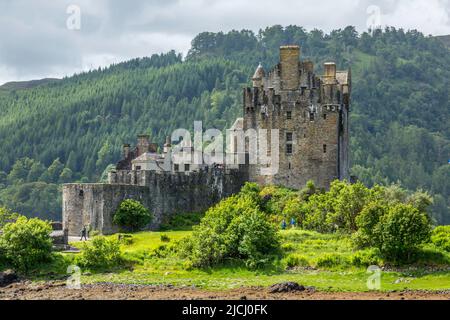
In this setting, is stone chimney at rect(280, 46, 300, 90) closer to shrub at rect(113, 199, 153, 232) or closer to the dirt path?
shrub at rect(113, 199, 153, 232)

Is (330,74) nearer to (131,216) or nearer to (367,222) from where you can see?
(131,216)

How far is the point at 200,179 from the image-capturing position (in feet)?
322

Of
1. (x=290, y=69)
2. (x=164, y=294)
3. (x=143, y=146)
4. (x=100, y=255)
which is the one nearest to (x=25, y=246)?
(x=100, y=255)

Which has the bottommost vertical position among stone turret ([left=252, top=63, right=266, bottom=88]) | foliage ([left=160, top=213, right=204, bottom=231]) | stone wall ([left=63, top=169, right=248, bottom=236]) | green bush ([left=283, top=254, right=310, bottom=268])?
green bush ([left=283, top=254, right=310, bottom=268])

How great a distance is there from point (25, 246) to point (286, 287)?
21235 millimetres

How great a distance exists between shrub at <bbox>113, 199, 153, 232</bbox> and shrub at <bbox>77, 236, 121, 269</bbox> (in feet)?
37.3

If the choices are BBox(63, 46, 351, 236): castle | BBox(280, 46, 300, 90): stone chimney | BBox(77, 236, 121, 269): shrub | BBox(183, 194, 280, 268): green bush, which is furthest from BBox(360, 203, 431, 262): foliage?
BBox(280, 46, 300, 90): stone chimney

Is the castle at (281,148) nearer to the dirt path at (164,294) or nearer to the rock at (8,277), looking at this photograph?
the rock at (8,277)

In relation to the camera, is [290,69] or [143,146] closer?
[290,69]

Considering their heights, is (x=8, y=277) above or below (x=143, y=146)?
below

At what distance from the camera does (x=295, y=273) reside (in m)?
74.6

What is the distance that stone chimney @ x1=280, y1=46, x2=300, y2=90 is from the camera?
332ft
